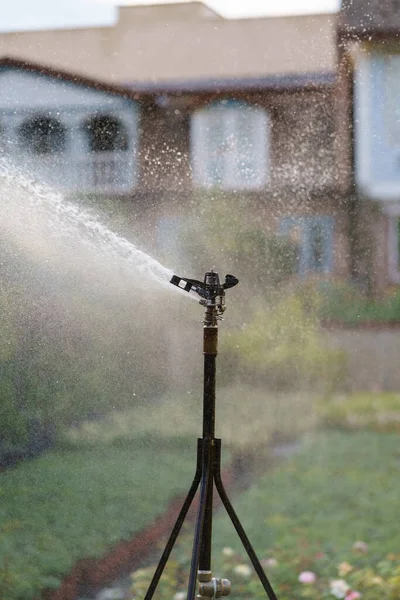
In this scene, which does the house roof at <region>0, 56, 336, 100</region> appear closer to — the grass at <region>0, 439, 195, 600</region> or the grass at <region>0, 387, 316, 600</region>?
the grass at <region>0, 387, 316, 600</region>

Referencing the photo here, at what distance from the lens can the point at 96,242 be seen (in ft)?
8.36

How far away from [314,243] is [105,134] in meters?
0.65

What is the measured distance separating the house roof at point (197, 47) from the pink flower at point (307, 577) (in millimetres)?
1381

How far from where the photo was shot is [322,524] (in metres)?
2.73

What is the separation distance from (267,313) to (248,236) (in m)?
0.22

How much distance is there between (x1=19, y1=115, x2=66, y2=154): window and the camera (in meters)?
2.52

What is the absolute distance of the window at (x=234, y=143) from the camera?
2.62 m

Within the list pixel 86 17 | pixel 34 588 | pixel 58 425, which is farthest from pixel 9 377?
pixel 86 17

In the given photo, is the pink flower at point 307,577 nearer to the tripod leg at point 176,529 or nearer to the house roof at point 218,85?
the tripod leg at point 176,529

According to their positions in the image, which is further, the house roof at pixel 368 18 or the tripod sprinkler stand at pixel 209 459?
the house roof at pixel 368 18

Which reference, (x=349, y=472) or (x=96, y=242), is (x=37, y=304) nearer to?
(x=96, y=242)

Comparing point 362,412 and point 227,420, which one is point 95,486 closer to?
point 227,420

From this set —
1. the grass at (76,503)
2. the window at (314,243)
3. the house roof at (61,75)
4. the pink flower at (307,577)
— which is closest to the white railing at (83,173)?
the house roof at (61,75)

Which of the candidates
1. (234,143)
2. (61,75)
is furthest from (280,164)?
(61,75)
